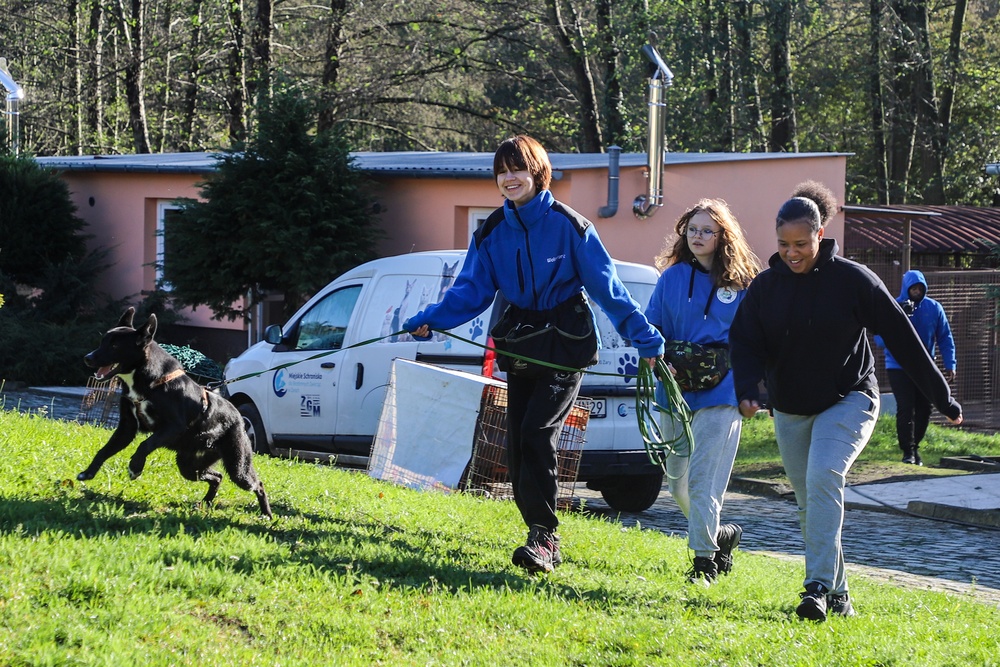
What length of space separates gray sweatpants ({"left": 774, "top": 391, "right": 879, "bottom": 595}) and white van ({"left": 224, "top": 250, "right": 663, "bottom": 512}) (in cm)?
351

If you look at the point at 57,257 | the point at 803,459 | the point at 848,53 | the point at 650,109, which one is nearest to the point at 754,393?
the point at 803,459

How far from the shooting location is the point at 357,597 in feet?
17.1

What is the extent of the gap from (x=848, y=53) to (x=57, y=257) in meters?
23.3

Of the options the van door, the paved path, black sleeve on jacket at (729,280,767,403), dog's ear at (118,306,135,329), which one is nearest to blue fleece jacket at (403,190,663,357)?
black sleeve on jacket at (729,280,767,403)

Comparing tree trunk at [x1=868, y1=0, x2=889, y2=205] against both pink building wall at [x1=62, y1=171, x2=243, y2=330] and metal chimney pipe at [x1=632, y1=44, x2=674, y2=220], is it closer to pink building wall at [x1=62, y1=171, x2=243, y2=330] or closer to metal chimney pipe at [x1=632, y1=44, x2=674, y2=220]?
metal chimney pipe at [x1=632, y1=44, x2=674, y2=220]

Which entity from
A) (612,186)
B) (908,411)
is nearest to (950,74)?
(612,186)

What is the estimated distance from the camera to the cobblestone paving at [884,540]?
315 inches

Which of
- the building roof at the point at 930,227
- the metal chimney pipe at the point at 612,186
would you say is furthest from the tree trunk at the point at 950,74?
the metal chimney pipe at the point at 612,186

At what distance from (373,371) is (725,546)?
13.9 feet

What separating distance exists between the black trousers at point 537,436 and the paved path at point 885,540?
8.23ft

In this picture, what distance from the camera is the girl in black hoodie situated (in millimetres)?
5598

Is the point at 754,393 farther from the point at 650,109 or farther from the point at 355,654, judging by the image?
the point at 650,109

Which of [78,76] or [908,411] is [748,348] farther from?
[78,76]

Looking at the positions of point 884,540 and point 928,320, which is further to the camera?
point 928,320
